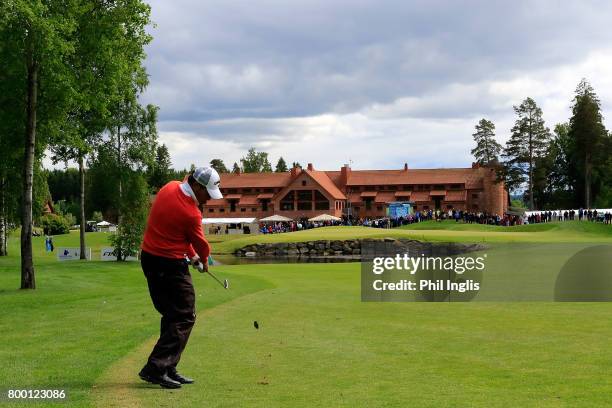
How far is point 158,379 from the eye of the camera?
9.05m

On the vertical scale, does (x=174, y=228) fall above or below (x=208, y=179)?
below

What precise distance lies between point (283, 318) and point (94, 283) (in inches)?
629

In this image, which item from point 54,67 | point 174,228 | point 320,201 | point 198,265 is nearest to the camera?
point 174,228

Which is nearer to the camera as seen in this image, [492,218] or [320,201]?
[492,218]

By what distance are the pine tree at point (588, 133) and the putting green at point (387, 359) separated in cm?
10948

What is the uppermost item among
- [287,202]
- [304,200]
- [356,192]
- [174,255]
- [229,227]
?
[356,192]

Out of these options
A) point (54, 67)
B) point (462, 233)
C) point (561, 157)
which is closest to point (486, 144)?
point (561, 157)

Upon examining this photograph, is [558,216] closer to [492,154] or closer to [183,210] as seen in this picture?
[492,154]

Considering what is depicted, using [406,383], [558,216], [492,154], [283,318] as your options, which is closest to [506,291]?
[283,318]

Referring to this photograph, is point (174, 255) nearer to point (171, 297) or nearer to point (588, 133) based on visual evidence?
point (171, 297)

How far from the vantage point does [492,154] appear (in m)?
152

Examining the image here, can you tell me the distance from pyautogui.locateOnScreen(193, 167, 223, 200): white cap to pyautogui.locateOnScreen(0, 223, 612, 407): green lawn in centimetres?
268

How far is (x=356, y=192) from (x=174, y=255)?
134m

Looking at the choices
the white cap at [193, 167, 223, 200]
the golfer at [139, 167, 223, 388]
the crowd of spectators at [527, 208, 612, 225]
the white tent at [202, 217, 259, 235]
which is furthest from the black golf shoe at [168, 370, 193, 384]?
the white tent at [202, 217, 259, 235]
